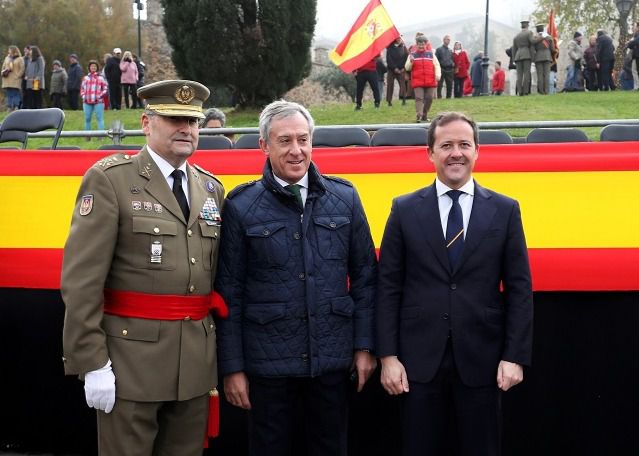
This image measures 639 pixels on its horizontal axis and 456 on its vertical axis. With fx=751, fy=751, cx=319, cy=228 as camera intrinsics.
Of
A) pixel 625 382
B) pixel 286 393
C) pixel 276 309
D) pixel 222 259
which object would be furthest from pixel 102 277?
pixel 625 382

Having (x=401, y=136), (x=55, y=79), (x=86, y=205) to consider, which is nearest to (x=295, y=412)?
(x=86, y=205)

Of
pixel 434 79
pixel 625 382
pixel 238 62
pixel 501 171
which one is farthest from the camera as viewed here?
pixel 238 62

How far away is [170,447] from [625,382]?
Answer: 215 cm

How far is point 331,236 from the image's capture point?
9.95ft

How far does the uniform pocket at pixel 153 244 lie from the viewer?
9.46 feet

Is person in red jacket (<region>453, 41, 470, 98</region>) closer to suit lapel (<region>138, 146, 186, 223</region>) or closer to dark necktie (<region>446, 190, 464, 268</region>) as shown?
dark necktie (<region>446, 190, 464, 268</region>)

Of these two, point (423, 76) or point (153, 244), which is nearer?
point (153, 244)

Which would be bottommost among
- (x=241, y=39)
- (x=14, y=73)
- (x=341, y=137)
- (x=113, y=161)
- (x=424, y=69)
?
(x=113, y=161)

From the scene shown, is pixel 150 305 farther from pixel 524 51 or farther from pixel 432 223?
pixel 524 51

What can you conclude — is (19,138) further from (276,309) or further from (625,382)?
(625,382)

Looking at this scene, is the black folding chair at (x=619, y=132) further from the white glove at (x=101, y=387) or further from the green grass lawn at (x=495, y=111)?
the green grass lawn at (x=495, y=111)

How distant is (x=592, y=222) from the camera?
3.70 metres

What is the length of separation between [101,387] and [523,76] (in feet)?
60.0

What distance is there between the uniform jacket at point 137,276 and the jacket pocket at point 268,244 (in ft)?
0.61
